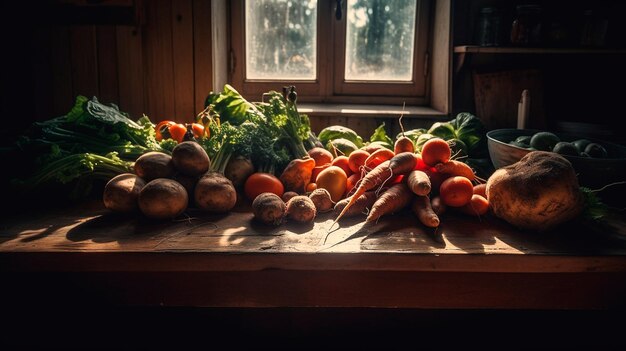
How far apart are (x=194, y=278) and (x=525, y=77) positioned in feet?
8.75

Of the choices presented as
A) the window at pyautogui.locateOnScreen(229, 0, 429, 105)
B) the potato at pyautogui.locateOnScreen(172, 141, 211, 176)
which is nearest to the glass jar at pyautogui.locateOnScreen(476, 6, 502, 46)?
the window at pyautogui.locateOnScreen(229, 0, 429, 105)

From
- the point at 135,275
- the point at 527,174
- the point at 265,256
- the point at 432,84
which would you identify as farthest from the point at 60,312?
the point at 432,84

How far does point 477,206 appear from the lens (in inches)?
55.4

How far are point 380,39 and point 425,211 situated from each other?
2.12 meters

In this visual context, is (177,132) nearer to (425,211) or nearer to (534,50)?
(425,211)

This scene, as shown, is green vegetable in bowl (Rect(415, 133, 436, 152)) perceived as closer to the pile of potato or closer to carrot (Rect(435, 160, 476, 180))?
carrot (Rect(435, 160, 476, 180))

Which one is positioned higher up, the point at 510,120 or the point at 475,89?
the point at 475,89

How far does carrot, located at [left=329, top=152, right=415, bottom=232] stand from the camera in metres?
1.48

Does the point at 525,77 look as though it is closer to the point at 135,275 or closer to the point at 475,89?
the point at 475,89

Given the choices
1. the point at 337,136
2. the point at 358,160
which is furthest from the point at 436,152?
the point at 337,136

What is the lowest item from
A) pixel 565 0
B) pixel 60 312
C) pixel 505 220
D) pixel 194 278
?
pixel 60 312

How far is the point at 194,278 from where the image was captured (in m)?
1.17

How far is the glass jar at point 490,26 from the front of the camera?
276cm

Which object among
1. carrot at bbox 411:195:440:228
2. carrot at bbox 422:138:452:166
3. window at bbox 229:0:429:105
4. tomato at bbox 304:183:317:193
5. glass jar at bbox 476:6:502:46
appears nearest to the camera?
carrot at bbox 411:195:440:228
